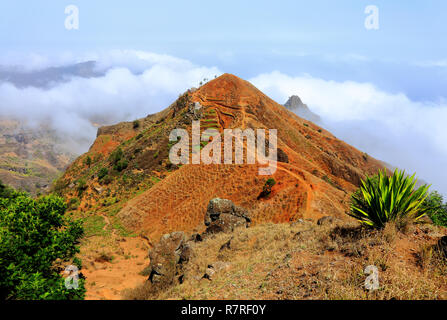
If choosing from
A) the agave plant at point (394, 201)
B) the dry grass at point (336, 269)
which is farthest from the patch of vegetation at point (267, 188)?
the agave plant at point (394, 201)

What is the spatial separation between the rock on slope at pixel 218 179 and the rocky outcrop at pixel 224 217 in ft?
7.90

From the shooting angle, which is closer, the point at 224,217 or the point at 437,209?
the point at 224,217

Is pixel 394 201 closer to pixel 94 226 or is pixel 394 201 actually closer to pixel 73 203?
pixel 94 226

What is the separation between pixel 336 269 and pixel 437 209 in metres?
15.4

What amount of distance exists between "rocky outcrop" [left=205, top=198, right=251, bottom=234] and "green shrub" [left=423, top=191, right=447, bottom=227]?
1200 cm

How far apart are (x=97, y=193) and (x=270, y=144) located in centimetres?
2423

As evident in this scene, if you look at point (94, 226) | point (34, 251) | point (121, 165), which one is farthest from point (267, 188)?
point (121, 165)

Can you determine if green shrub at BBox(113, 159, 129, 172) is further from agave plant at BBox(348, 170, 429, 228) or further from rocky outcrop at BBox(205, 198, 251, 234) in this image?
agave plant at BBox(348, 170, 429, 228)

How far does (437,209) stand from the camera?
16.7m

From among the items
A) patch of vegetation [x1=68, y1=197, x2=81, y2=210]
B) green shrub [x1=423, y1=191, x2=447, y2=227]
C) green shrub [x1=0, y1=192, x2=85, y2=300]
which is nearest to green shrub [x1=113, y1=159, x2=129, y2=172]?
patch of vegetation [x1=68, y1=197, x2=81, y2=210]

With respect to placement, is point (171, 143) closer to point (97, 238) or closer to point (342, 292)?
point (97, 238)

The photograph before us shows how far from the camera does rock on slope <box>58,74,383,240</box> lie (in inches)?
794

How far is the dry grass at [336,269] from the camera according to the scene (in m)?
5.21

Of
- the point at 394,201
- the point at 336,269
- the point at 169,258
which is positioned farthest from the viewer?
the point at 169,258
